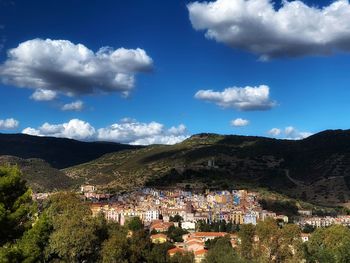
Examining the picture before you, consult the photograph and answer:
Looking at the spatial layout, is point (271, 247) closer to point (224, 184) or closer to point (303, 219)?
point (303, 219)

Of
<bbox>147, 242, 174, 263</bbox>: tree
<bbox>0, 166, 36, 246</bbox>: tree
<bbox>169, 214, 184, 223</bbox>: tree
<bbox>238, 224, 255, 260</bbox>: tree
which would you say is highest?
<bbox>0, 166, 36, 246</bbox>: tree

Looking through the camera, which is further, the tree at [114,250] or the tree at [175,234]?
the tree at [175,234]

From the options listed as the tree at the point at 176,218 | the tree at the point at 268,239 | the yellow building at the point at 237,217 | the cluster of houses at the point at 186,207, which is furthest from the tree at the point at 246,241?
the yellow building at the point at 237,217

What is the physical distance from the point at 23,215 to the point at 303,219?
122845 mm

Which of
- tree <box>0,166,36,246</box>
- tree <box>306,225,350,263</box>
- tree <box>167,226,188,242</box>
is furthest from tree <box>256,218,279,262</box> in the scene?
tree <box>167,226,188,242</box>

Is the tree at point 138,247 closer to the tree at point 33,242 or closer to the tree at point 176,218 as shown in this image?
the tree at point 33,242

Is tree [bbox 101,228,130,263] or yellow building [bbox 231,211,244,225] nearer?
tree [bbox 101,228,130,263]

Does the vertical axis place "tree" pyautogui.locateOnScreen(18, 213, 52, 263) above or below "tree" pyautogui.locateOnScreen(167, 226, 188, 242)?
above

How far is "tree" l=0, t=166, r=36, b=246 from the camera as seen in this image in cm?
2164

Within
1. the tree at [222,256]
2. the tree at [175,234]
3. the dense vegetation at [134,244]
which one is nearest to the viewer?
the dense vegetation at [134,244]

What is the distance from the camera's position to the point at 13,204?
73.3ft

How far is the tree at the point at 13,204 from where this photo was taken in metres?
21.6

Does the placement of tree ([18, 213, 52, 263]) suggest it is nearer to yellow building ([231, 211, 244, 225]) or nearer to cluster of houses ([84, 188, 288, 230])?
cluster of houses ([84, 188, 288, 230])

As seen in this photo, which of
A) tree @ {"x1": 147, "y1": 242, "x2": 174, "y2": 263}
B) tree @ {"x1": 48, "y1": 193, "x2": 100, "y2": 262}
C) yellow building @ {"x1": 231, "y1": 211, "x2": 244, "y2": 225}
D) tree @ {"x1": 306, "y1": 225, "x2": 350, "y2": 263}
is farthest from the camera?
yellow building @ {"x1": 231, "y1": 211, "x2": 244, "y2": 225}
